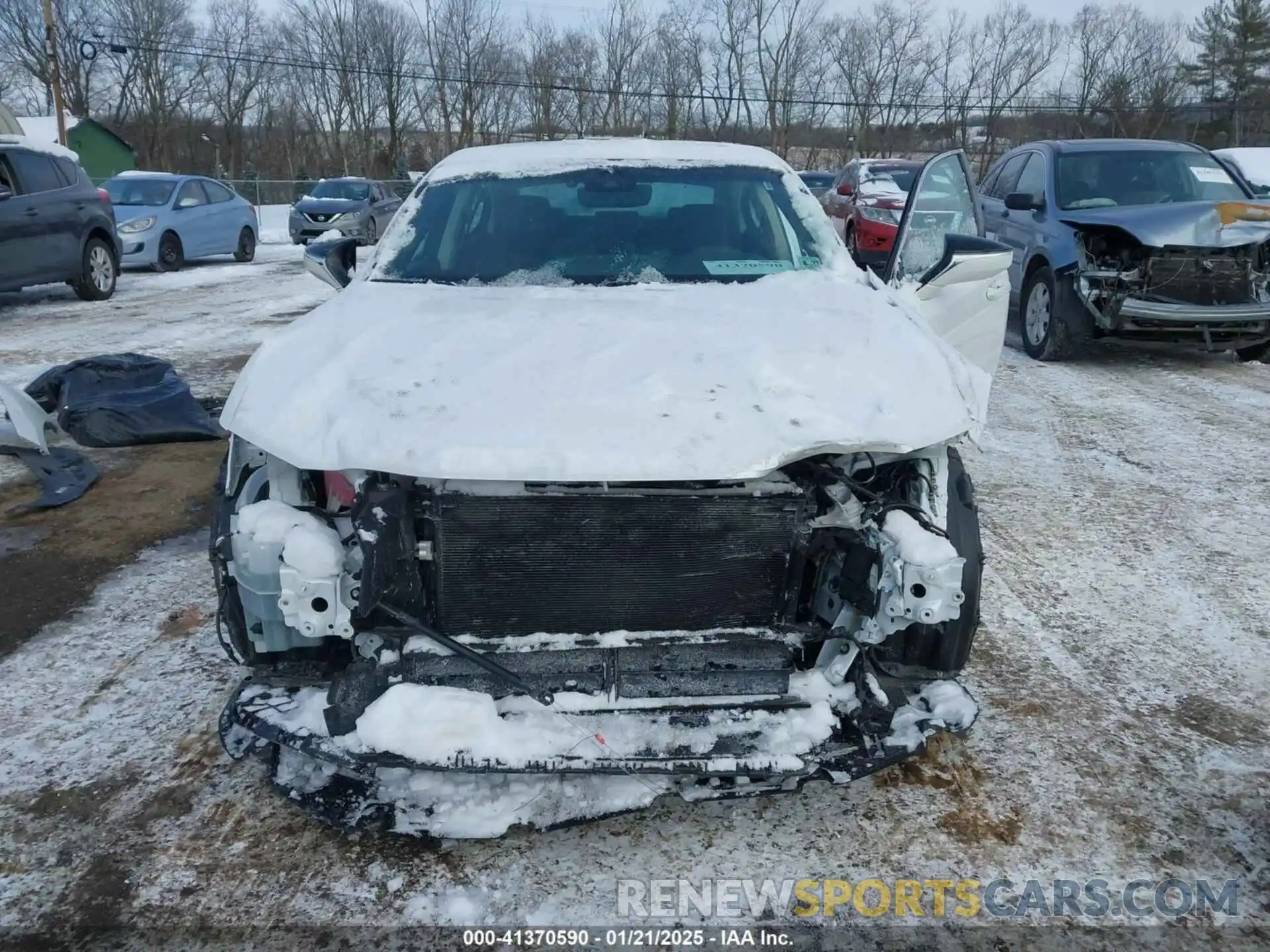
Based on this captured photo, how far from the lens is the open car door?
4180mm

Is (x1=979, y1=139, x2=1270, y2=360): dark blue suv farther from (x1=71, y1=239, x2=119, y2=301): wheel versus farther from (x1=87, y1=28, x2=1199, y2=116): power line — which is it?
(x1=87, y1=28, x2=1199, y2=116): power line

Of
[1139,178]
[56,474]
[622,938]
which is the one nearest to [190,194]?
[56,474]

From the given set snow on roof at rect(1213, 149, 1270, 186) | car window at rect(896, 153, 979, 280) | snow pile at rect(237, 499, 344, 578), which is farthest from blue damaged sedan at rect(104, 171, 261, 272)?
snow on roof at rect(1213, 149, 1270, 186)

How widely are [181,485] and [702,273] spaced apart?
10.5 ft

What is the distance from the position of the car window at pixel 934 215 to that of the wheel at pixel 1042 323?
3.47m

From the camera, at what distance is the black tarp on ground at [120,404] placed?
5.77 metres

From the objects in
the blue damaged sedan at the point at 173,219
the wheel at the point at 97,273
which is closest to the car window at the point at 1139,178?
the wheel at the point at 97,273

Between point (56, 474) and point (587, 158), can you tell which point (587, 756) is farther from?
point (56, 474)

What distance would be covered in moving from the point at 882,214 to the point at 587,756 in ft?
34.3

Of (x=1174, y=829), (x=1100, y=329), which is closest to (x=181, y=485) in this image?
(x=1174, y=829)

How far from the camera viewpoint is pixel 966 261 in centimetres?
356

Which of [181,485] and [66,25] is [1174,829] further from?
[66,25]

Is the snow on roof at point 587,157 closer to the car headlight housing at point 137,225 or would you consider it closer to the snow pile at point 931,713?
the snow pile at point 931,713

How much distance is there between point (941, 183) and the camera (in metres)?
4.51
